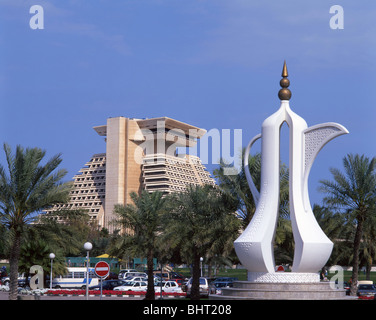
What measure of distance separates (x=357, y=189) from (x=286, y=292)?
11.7 meters

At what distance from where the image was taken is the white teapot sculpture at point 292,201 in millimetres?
21188

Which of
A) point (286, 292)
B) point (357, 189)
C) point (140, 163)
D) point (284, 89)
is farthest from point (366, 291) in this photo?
point (140, 163)

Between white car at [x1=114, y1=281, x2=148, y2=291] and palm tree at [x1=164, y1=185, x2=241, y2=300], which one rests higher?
palm tree at [x1=164, y1=185, x2=241, y2=300]

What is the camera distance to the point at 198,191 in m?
32.4

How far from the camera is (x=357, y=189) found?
3066 cm

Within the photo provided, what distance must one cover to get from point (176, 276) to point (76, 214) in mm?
30214

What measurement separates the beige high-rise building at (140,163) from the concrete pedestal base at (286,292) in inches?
4118

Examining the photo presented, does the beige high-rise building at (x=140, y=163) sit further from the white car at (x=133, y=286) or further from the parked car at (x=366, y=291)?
the parked car at (x=366, y=291)

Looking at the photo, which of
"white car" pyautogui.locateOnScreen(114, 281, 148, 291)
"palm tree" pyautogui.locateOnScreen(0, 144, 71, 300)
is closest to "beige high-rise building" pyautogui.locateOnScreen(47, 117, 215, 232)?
"white car" pyautogui.locateOnScreen(114, 281, 148, 291)

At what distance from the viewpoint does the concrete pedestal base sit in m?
20.3

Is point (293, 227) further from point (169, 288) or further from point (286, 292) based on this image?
point (169, 288)

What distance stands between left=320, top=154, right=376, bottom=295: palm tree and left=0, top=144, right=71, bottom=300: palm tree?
12.6m

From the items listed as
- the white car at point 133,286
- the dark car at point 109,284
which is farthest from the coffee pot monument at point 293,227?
the dark car at point 109,284

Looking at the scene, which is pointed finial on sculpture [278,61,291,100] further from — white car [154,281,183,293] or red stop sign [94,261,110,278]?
white car [154,281,183,293]
